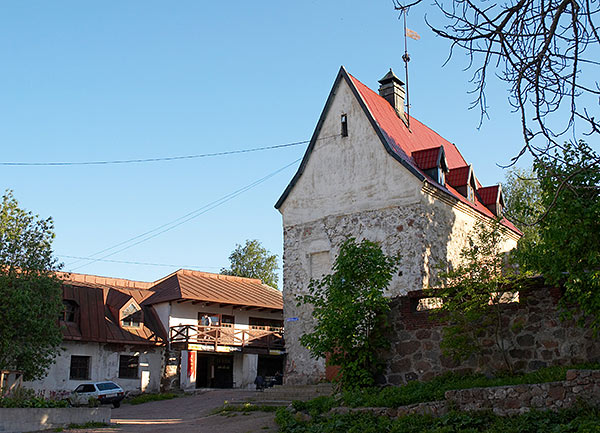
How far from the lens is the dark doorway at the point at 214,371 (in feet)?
107

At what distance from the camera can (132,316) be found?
3094cm

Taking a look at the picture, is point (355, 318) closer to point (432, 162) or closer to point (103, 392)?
point (432, 162)

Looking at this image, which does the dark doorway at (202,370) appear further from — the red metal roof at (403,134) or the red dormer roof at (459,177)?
the red dormer roof at (459,177)

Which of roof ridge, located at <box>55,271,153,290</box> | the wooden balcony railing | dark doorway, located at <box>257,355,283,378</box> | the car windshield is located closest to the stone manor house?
the car windshield

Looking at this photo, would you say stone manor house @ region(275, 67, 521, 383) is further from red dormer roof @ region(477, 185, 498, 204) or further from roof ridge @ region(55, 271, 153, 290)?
roof ridge @ region(55, 271, 153, 290)

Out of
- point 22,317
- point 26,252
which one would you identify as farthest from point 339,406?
point 26,252

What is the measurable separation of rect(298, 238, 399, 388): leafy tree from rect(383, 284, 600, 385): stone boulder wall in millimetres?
390

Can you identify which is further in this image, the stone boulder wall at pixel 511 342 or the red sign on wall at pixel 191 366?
the red sign on wall at pixel 191 366

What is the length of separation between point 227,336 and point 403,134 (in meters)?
13.8

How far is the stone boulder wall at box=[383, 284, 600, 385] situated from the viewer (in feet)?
37.2

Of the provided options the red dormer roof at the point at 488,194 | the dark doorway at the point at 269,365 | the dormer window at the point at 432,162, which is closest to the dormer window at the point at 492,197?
the red dormer roof at the point at 488,194

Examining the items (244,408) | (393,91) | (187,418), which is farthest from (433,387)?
(393,91)

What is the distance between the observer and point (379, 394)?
12000 mm

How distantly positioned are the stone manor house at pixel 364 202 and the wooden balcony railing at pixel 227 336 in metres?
9.23
